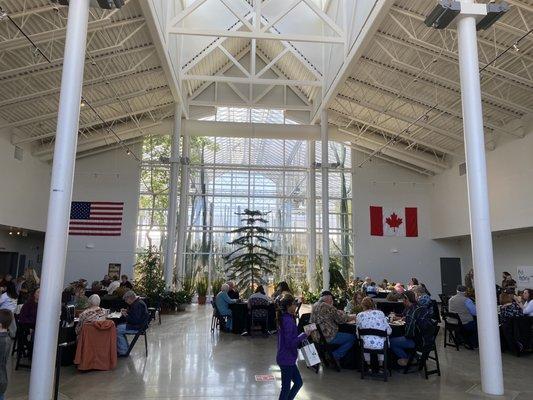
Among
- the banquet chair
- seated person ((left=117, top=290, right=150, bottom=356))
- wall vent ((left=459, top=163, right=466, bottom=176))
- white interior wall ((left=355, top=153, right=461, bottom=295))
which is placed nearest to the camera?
the banquet chair

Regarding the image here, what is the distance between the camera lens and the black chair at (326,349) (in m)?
6.14

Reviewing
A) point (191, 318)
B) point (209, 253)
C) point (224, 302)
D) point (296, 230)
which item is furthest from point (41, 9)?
point (296, 230)

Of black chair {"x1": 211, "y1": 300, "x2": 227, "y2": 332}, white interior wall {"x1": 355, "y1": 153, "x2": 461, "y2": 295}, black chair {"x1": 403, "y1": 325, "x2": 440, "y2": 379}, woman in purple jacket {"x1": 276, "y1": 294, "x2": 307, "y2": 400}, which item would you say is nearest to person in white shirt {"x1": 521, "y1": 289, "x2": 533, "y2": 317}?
black chair {"x1": 403, "y1": 325, "x2": 440, "y2": 379}

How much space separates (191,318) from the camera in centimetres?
1192

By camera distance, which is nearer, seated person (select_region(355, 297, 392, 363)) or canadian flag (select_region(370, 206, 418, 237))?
seated person (select_region(355, 297, 392, 363))

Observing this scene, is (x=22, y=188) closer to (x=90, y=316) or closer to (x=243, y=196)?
(x=243, y=196)

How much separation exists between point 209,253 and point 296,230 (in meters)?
3.73

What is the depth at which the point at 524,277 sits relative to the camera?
13.4 metres

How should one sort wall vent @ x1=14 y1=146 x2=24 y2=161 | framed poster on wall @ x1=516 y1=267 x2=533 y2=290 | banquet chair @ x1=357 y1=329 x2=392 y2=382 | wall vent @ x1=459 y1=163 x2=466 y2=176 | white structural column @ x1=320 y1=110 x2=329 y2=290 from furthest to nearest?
wall vent @ x1=459 y1=163 x2=466 y2=176
white structural column @ x1=320 y1=110 x2=329 y2=290
wall vent @ x1=14 y1=146 x2=24 y2=161
framed poster on wall @ x1=516 y1=267 x2=533 y2=290
banquet chair @ x1=357 y1=329 x2=392 y2=382

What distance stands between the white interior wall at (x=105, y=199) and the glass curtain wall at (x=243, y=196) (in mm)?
507

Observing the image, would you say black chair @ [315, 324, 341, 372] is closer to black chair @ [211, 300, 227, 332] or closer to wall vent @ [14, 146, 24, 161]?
black chair @ [211, 300, 227, 332]

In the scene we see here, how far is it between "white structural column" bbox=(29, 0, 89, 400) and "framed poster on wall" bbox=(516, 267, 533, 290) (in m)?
13.4

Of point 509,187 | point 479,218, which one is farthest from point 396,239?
point 479,218

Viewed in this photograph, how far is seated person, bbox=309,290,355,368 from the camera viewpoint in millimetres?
6121
